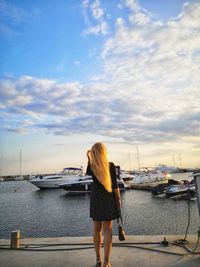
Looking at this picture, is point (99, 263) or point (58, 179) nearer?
point (99, 263)

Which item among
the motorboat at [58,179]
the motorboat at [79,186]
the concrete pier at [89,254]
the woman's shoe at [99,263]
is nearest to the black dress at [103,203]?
the woman's shoe at [99,263]

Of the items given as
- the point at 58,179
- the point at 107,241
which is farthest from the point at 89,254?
the point at 58,179

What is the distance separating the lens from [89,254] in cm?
462

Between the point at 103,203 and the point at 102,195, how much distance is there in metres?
0.12

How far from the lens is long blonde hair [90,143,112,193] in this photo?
Answer: 12.8 feet

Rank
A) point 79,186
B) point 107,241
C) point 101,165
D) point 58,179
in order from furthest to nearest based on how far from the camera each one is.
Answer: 1. point 58,179
2. point 79,186
3. point 101,165
4. point 107,241

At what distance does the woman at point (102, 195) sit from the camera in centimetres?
391

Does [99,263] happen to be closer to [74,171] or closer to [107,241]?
[107,241]

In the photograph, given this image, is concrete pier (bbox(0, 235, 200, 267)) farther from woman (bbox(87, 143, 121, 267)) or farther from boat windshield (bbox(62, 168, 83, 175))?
boat windshield (bbox(62, 168, 83, 175))

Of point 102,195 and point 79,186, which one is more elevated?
point 102,195

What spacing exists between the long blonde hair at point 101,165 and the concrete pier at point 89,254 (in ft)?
4.32

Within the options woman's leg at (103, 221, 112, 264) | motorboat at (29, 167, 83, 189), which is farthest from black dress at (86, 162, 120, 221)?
motorboat at (29, 167, 83, 189)

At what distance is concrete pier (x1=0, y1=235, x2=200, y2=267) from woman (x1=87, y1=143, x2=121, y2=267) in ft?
1.73

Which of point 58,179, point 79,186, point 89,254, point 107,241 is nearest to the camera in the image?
point 107,241
